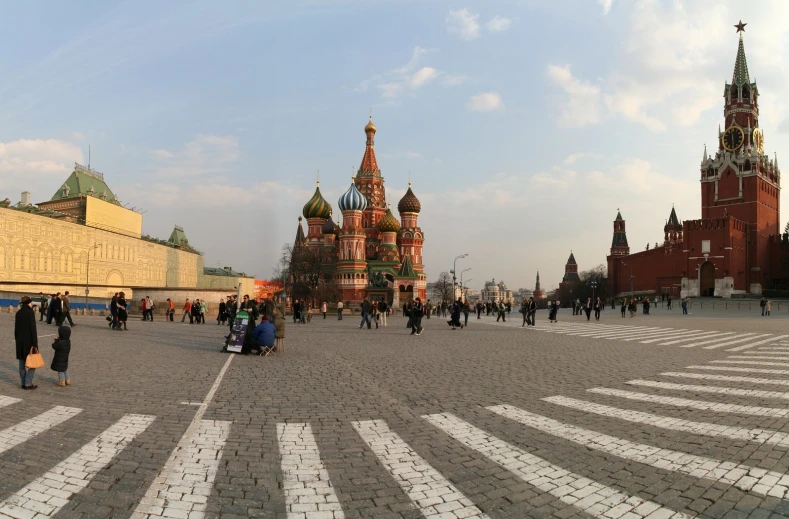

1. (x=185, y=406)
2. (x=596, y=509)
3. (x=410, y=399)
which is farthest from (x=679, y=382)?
(x=185, y=406)

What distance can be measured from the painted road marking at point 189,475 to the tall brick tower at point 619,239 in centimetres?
11094

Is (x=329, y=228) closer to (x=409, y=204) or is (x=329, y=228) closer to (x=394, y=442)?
(x=409, y=204)

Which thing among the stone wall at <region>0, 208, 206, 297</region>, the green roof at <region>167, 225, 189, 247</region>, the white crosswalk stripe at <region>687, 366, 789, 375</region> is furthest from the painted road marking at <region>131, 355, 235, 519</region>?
the green roof at <region>167, 225, 189, 247</region>

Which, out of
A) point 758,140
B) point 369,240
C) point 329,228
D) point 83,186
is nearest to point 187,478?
point 369,240

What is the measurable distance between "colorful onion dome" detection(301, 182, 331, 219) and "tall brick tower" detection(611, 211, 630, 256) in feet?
208

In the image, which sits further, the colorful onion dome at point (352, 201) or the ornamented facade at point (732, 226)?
the colorful onion dome at point (352, 201)

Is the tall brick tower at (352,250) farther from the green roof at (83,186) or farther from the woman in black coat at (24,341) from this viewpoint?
the woman in black coat at (24,341)

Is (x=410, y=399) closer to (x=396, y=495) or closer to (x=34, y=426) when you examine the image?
(x=396, y=495)

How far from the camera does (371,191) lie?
252 feet

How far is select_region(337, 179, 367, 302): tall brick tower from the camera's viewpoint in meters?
68.5

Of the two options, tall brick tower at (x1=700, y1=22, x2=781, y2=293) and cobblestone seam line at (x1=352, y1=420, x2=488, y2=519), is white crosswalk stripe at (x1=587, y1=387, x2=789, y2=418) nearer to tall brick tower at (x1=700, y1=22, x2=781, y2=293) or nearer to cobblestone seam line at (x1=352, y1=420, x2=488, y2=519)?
cobblestone seam line at (x1=352, y1=420, x2=488, y2=519)

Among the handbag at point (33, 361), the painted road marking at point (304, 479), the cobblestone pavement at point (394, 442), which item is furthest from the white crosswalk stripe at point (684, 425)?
the handbag at point (33, 361)

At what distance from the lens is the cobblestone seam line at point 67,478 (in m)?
4.07

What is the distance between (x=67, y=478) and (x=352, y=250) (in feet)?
213
